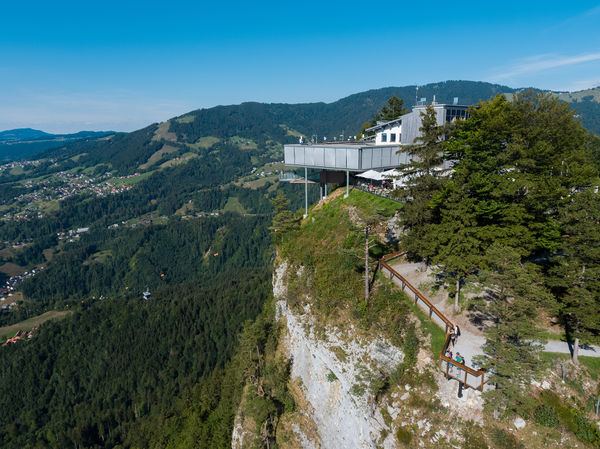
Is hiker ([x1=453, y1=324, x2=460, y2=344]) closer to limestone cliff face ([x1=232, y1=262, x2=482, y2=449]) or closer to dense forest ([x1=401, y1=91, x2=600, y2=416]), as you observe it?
limestone cliff face ([x1=232, y1=262, x2=482, y2=449])

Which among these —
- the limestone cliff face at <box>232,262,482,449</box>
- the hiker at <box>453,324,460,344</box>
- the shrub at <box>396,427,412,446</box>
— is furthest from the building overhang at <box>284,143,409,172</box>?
the shrub at <box>396,427,412,446</box>

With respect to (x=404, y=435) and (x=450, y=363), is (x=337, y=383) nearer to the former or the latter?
(x=404, y=435)

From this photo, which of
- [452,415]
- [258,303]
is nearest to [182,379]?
[258,303]

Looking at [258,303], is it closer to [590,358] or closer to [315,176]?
[315,176]

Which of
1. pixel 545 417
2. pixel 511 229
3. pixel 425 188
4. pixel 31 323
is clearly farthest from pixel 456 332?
pixel 31 323

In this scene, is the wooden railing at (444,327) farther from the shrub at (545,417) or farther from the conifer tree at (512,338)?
the shrub at (545,417)

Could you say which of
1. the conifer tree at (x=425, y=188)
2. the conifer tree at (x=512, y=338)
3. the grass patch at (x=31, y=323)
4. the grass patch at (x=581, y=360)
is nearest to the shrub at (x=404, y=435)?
the conifer tree at (x=512, y=338)
